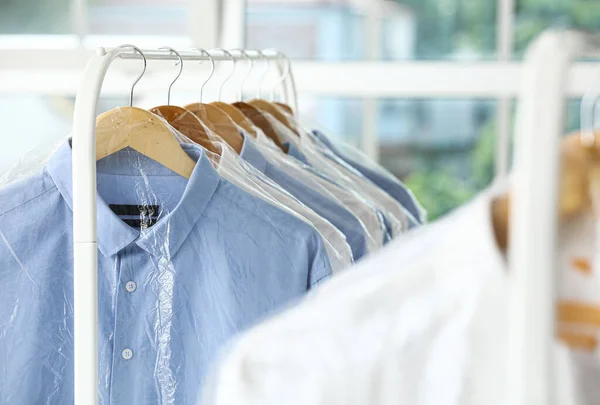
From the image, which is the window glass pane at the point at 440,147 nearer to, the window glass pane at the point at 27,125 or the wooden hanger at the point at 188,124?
the window glass pane at the point at 27,125

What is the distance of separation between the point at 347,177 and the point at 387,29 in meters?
2.48

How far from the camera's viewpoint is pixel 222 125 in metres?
1.38

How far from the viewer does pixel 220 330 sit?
1.07 meters

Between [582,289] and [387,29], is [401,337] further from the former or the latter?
[387,29]

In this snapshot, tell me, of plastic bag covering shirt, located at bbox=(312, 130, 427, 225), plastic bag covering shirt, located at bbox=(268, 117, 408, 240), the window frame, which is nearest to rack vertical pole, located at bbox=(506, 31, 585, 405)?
plastic bag covering shirt, located at bbox=(268, 117, 408, 240)

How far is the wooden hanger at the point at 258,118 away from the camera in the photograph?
1572 millimetres

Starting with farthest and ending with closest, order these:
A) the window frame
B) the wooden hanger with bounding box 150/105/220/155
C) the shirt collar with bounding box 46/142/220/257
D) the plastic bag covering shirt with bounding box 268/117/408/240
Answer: the window frame, the plastic bag covering shirt with bounding box 268/117/408/240, the wooden hanger with bounding box 150/105/220/155, the shirt collar with bounding box 46/142/220/257

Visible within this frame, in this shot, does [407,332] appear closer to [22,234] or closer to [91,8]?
[22,234]

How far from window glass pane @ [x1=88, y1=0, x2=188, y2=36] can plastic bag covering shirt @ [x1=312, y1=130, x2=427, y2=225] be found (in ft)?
7.01

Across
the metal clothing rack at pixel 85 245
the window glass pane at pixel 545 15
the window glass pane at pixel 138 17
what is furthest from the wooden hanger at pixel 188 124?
the window glass pane at pixel 545 15

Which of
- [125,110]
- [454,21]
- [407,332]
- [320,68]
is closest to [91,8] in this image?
[320,68]

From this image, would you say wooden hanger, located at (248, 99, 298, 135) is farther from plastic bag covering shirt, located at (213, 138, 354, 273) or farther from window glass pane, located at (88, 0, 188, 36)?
window glass pane, located at (88, 0, 188, 36)

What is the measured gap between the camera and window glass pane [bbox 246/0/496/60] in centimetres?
396

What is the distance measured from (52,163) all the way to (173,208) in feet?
0.48
